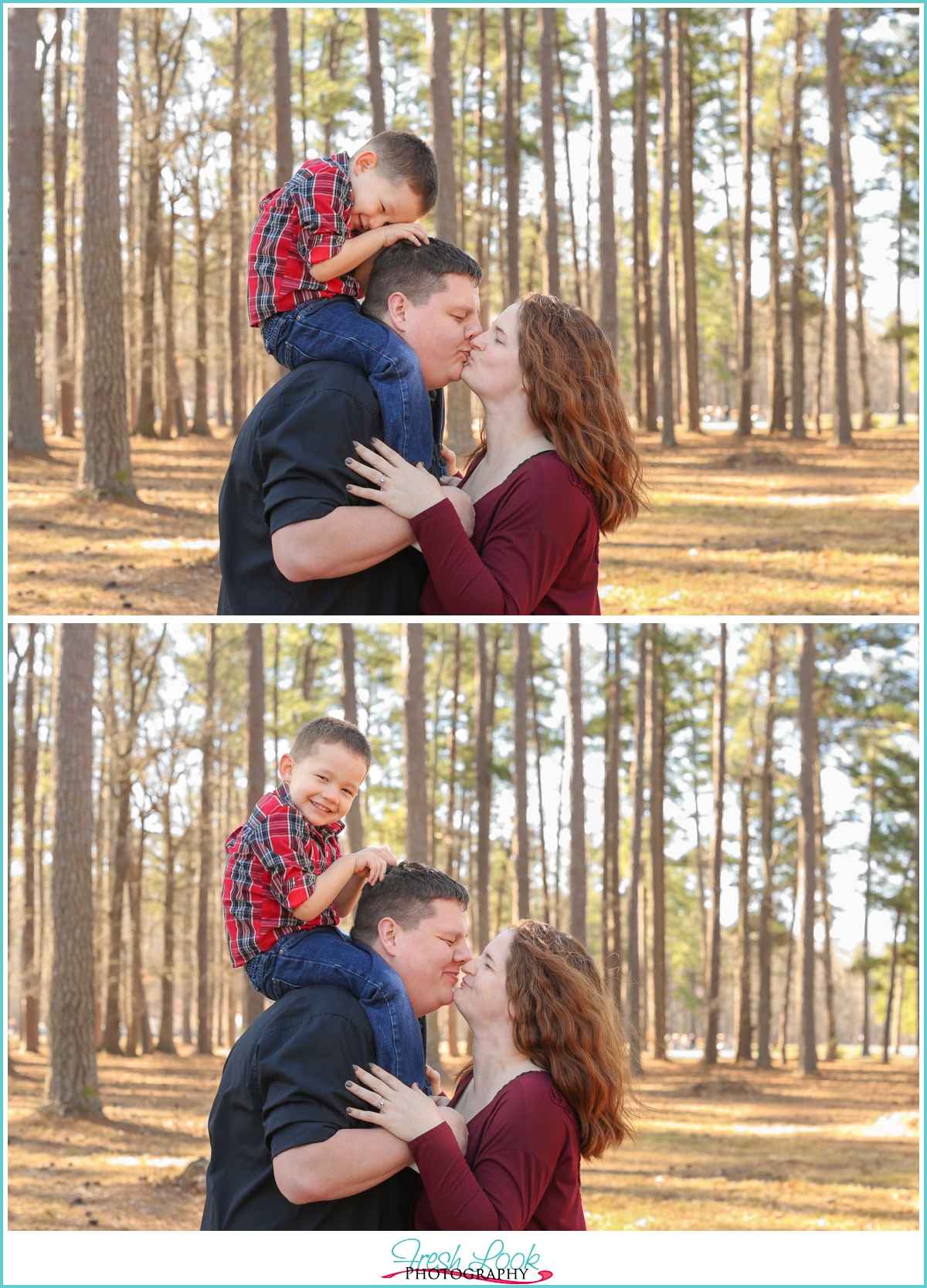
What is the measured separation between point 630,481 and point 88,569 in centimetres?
870

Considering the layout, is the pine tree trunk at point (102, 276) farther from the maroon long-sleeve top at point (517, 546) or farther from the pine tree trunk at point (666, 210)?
the pine tree trunk at point (666, 210)

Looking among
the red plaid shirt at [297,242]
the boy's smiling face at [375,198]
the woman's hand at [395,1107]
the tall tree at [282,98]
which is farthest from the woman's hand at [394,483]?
the tall tree at [282,98]

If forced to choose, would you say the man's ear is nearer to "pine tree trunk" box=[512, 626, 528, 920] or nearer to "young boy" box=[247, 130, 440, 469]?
"young boy" box=[247, 130, 440, 469]

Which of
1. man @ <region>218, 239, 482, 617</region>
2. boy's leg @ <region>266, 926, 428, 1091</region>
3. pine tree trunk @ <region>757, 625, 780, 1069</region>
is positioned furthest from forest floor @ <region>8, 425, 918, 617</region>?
pine tree trunk @ <region>757, 625, 780, 1069</region>

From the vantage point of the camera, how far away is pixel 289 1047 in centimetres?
326

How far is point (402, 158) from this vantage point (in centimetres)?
377

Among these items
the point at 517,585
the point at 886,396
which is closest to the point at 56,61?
the point at 517,585

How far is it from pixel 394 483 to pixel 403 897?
1335 millimetres

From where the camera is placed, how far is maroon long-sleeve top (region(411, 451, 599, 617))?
10.9 feet

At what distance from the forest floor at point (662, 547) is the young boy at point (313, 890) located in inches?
198

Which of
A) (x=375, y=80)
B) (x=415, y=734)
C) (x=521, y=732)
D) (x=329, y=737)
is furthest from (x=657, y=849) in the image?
(x=329, y=737)

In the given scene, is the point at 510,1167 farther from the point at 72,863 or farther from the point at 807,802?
the point at 807,802

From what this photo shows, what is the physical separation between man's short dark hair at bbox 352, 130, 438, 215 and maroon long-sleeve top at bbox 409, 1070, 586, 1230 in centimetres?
290

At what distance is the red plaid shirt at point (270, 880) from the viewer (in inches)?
145
